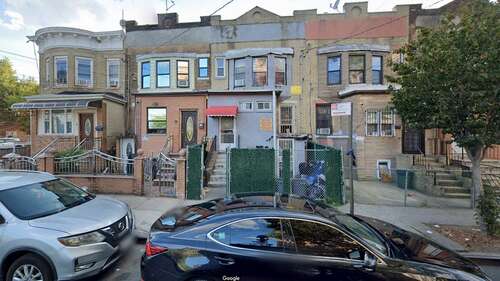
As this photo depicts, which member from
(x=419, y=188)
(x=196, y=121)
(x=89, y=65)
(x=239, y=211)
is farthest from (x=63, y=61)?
(x=419, y=188)

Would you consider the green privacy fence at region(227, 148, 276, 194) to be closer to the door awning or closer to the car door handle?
the car door handle

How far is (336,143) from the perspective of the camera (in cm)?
1485

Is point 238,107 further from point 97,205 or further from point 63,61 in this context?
point 63,61

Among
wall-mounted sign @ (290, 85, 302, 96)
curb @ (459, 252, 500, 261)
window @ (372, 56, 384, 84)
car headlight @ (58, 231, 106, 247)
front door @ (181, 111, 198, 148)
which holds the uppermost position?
window @ (372, 56, 384, 84)

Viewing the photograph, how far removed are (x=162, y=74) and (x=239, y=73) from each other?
511cm

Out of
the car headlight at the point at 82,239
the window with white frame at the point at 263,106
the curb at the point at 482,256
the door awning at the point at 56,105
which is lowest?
the curb at the point at 482,256

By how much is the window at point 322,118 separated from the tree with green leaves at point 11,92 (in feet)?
86.5

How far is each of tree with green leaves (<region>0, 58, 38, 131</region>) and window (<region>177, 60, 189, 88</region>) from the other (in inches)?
697

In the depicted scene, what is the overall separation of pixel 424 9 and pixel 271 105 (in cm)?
1063

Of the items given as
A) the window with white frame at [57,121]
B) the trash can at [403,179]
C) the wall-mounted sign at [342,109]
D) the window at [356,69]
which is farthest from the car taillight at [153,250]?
the window with white frame at [57,121]

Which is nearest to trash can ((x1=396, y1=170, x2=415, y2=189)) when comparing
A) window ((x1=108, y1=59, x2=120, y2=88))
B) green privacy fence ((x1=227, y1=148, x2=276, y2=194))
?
green privacy fence ((x1=227, y1=148, x2=276, y2=194))

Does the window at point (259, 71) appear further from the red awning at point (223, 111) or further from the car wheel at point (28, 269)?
the car wheel at point (28, 269)

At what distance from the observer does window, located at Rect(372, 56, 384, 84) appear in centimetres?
1603

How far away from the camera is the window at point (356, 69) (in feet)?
52.4
